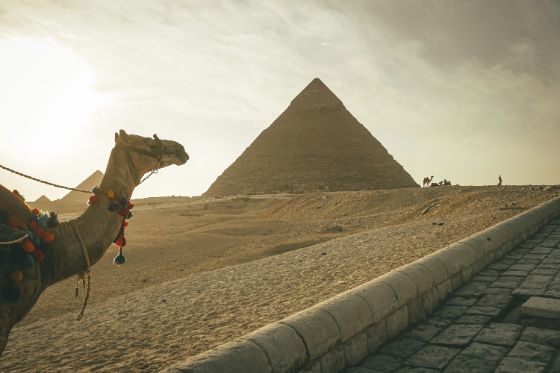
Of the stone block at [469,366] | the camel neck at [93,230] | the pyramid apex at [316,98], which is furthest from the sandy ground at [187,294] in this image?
the pyramid apex at [316,98]

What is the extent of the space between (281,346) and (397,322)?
1521 mm

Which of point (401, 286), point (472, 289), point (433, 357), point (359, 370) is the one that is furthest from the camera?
point (472, 289)

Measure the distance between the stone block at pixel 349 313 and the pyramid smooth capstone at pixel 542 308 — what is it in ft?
5.10

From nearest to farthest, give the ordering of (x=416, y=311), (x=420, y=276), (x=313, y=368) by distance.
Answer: (x=313, y=368) < (x=416, y=311) < (x=420, y=276)

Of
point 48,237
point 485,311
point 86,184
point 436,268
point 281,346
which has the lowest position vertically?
point 485,311

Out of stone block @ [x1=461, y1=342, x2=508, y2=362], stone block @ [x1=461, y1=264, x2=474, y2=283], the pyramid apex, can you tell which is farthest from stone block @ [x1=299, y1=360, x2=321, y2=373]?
the pyramid apex

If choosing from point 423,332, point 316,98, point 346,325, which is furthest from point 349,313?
point 316,98

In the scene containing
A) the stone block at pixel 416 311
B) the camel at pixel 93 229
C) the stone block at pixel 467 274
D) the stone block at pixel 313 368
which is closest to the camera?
the stone block at pixel 313 368

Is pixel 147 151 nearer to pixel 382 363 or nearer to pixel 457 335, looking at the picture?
pixel 382 363

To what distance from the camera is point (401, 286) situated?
145 inches

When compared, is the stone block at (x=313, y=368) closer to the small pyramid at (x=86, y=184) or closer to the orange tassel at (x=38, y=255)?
the orange tassel at (x=38, y=255)

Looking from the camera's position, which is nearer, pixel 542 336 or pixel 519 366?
pixel 519 366

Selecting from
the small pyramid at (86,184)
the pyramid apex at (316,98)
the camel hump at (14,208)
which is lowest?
the camel hump at (14,208)

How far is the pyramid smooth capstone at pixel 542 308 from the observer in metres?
3.57
